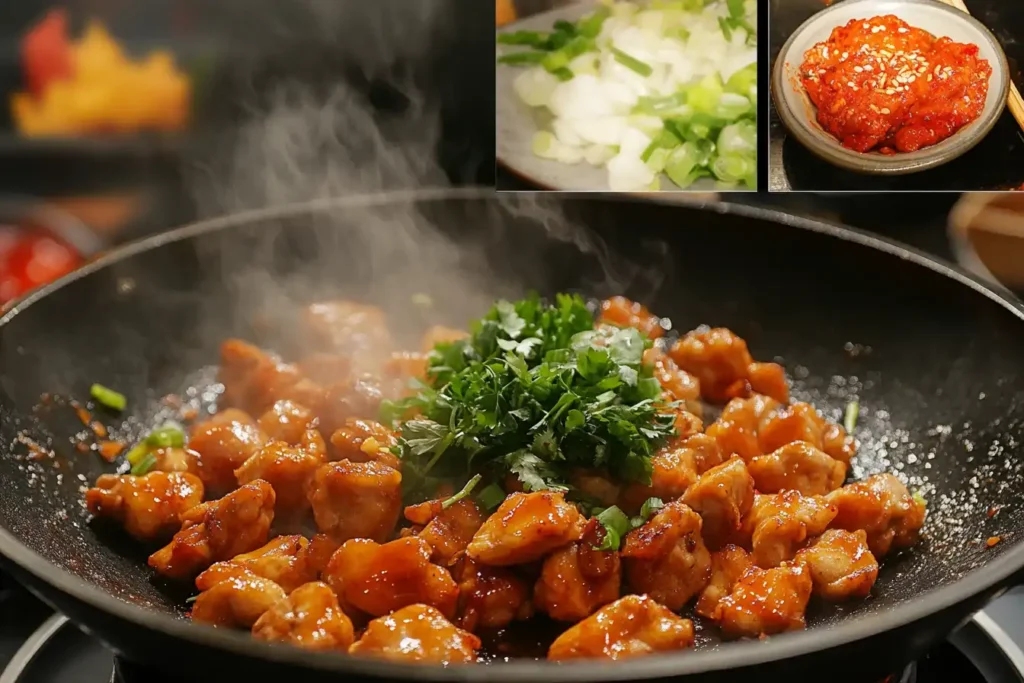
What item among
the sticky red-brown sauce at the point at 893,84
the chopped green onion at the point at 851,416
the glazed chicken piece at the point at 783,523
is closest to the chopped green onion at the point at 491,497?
the glazed chicken piece at the point at 783,523

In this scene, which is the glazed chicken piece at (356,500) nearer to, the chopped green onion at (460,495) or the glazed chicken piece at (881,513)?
the chopped green onion at (460,495)

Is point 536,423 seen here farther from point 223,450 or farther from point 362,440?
point 223,450

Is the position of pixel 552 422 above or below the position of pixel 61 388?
above

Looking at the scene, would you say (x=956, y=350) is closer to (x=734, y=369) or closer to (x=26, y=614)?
(x=734, y=369)

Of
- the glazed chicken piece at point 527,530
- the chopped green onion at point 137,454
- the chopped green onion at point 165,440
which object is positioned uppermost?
the glazed chicken piece at point 527,530

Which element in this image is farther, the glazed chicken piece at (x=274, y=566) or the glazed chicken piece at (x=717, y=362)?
the glazed chicken piece at (x=717, y=362)

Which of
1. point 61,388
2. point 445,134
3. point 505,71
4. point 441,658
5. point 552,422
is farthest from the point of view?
point 445,134

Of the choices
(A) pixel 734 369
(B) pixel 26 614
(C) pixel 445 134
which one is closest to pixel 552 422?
(A) pixel 734 369

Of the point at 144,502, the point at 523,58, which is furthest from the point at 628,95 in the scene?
the point at 144,502
